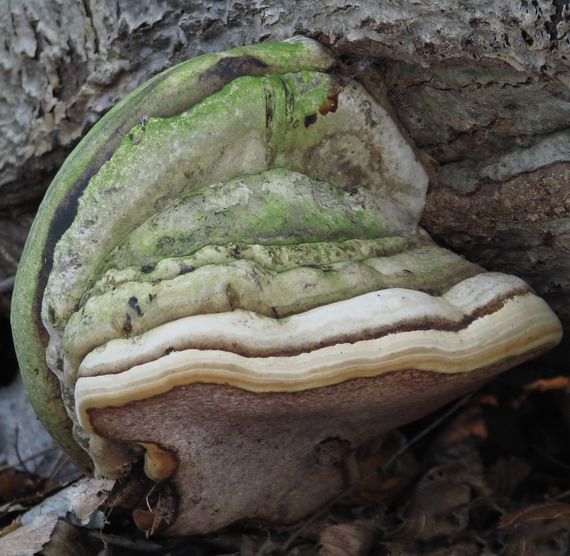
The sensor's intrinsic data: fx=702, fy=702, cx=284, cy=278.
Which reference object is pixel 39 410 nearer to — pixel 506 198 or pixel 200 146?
pixel 200 146

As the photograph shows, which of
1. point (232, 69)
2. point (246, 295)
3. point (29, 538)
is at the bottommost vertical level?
point (29, 538)

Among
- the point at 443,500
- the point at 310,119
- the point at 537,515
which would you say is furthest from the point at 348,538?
the point at 310,119

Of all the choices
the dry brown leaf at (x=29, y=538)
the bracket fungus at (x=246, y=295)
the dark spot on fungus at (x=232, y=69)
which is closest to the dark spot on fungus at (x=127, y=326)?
the bracket fungus at (x=246, y=295)

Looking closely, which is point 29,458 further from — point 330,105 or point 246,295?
point 330,105

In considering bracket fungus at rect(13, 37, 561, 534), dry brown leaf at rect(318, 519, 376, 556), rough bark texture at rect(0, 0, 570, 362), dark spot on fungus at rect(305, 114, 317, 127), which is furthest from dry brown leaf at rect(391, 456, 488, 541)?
dark spot on fungus at rect(305, 114, 317, 127)

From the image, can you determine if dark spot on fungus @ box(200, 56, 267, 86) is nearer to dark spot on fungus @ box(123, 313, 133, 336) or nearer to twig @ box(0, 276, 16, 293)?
dark spot on fungus @ box(123, 313, 133, 336)
